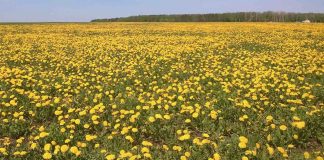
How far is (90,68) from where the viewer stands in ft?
39.9

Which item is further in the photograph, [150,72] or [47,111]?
[150,72]

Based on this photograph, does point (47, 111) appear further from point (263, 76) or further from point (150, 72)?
point (263, 76)

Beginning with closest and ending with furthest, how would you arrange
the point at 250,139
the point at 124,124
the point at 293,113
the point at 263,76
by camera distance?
the point at 250,139 → the point at 124,124 → the point at 293,113 → the point at 263,76

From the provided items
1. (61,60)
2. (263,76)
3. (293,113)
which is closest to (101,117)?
(293,113)

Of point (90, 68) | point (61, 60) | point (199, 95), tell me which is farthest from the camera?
point (61, 60)

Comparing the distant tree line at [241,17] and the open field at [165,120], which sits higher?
the distant tree line at [241,17]

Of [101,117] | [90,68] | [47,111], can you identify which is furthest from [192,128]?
[90,68]

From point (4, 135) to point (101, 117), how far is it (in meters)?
1.77

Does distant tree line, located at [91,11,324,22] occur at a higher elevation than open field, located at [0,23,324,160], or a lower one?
higher

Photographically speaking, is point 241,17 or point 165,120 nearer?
point 165,120

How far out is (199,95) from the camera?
8.48 m

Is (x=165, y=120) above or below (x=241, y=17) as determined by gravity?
below

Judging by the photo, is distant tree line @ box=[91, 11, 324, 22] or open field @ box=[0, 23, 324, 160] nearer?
open field @ box=[0, 23, 324, 160]

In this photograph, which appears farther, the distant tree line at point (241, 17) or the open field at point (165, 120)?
the distant tree line at point (241, 17)
